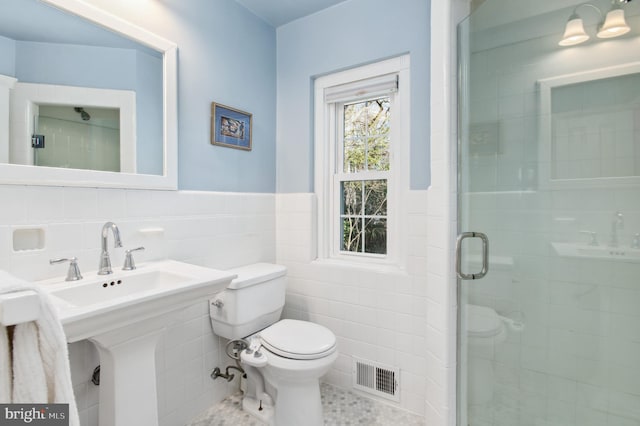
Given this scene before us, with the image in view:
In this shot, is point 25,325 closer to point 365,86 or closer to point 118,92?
point 118,92

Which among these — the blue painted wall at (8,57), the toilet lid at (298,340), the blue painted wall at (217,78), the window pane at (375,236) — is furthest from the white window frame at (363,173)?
the blue painted wall at (8,57)

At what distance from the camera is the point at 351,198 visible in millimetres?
2227

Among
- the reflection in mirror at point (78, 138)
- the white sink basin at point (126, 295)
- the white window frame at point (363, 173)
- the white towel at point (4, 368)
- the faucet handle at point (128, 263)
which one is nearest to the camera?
the white towel at point (4, 368)

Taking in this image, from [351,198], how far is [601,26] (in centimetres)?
147

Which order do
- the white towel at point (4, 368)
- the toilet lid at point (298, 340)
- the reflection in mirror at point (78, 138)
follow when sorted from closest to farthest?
the white towel at point (4, 368) < the reflection in mirror at point (78, 138) < the toilet lid at point (298, 340)

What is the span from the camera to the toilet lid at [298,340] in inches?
60.2

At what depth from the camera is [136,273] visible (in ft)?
4.46

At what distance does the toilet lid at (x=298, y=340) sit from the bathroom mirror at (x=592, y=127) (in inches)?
49.1

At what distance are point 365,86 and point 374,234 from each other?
985 millimetres

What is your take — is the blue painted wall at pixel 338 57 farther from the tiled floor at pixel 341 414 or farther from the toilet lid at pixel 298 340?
the tiled floor at pixel 341 414

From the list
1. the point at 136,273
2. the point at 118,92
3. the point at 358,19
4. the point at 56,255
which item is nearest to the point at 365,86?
the point at 358,19

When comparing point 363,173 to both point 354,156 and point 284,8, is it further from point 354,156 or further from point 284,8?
point 284,8

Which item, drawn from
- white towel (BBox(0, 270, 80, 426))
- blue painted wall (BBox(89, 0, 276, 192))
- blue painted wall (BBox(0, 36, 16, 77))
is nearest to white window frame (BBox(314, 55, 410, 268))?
blue painted wall (BBox(89, 0, 276, 192))

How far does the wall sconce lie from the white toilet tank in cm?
176
